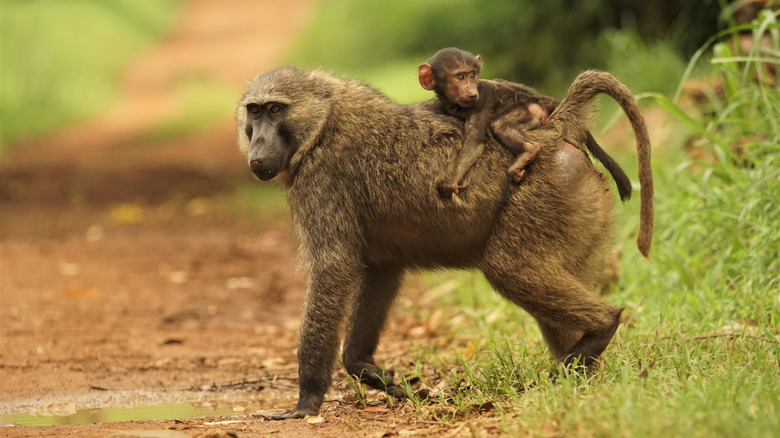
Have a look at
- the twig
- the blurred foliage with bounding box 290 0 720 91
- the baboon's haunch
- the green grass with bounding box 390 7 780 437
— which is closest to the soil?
the green grass with bounding box 390 7 780 437

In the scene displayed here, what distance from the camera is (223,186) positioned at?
13.3 meters

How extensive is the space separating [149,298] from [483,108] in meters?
4.07

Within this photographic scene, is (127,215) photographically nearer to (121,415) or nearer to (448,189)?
(121,415)

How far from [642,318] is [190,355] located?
271 cm

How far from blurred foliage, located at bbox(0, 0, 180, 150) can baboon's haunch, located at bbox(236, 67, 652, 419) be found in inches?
521

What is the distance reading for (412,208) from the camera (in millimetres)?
4145

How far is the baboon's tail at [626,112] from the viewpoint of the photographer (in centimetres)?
394

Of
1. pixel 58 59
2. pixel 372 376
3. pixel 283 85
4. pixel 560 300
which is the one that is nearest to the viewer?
pixel 560 300

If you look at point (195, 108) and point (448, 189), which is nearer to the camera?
point (448, 189)

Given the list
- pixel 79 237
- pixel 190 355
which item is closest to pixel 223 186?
pixel 79 237

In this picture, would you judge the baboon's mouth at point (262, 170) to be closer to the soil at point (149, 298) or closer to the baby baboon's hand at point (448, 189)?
the baby baboon's hand at point (448, 189)

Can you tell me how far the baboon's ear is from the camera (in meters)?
4.07

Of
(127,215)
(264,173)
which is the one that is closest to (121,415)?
(264,173)

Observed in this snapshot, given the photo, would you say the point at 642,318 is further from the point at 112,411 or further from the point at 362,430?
the point at 112,411
